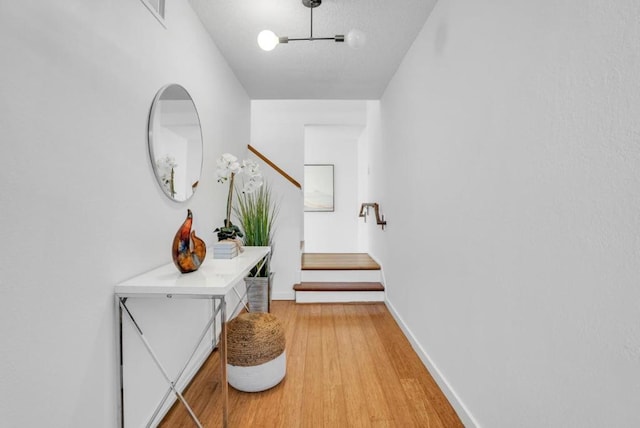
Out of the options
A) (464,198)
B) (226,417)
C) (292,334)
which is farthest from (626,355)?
(292,334)

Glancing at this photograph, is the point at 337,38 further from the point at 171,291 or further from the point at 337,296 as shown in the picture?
the point at 337,296

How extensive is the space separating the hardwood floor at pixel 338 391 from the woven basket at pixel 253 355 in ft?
0.21

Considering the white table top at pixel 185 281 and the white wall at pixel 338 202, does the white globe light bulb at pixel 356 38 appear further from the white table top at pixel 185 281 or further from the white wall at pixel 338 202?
the white wall at pixel 338 202

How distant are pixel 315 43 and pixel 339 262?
252 centimetres

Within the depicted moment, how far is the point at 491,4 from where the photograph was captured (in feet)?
4.35

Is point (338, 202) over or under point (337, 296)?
over

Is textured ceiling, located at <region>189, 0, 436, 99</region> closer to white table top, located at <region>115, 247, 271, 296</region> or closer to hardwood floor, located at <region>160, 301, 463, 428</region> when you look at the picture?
white table top, located at <region>115, 247, 271, 296</region>

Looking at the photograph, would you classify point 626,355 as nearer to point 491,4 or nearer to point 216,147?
point 491,4

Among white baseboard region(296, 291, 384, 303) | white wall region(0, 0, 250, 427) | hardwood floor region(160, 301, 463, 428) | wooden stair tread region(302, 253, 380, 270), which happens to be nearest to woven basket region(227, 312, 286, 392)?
hardwood floor region(160, 301, 463, 428)

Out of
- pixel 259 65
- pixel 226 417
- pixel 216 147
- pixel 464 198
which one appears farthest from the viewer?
pixel 259 65

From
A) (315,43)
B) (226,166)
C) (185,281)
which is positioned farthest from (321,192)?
(185,281)

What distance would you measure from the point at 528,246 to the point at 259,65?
254 centimetres

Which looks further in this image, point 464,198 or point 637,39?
point 464,198

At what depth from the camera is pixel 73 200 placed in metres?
1.06
